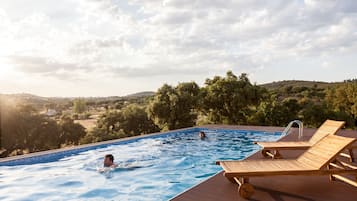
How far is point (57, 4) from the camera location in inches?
401

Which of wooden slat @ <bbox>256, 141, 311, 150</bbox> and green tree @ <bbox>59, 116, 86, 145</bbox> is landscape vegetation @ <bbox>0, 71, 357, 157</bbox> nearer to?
green tree @ <bbox>59, 116, 86, 145</bbox>

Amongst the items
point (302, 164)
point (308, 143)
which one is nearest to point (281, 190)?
point (302, 164)

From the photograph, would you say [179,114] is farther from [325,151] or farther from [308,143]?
[325,151]

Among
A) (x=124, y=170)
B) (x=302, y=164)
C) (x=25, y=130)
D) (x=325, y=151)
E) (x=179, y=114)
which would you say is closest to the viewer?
(x=302, y=164)

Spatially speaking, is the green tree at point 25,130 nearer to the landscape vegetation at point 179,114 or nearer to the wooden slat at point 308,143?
the landscape vegetation at point 179,114

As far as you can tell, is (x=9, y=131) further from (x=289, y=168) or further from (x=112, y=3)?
(x=289, y=168)

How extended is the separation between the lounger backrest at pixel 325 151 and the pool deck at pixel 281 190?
32 centimetres

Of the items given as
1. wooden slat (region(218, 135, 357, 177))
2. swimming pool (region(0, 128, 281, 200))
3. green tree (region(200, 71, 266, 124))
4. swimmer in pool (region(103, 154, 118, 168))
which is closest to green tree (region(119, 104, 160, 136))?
green tree (region(200, 71, 266, 124))

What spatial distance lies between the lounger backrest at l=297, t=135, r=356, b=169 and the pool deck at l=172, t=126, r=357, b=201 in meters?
0.32

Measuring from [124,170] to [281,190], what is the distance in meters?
4.78

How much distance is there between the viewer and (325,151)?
436 cm

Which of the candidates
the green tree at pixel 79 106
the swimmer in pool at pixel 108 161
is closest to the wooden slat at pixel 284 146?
the swimmer in pool at pixel 108 161

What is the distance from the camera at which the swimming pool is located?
20.0ft

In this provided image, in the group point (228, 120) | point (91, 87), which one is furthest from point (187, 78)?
point (91, 87)
